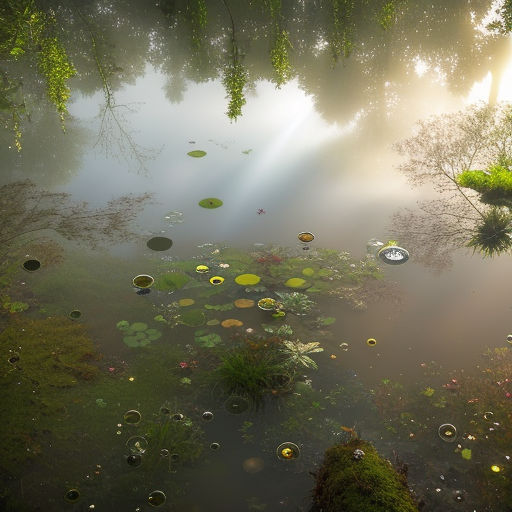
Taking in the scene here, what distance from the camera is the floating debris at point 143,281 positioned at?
6.00m

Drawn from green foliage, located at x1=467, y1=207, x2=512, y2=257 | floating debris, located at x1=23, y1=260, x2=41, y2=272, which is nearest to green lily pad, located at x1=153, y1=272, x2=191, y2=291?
floating debris, located at x1=23, y1=260, x2=41, y2=272

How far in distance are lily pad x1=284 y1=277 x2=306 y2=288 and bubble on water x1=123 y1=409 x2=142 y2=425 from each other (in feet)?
9.05

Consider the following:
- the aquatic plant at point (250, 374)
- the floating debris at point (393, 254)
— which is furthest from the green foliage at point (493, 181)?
the aquatic plant at point (250, 374)

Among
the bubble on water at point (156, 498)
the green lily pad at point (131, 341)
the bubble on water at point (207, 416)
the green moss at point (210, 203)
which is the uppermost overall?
the green moss at point (210, 203)

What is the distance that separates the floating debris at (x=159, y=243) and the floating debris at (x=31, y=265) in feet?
5.51

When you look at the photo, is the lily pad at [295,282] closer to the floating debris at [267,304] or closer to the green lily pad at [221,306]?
the floating debris at [267,304]

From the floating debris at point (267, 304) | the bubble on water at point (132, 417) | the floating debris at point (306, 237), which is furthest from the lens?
the floating debris at point (306, 237)

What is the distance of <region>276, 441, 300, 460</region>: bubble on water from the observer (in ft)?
12.2

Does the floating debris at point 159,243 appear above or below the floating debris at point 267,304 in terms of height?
above

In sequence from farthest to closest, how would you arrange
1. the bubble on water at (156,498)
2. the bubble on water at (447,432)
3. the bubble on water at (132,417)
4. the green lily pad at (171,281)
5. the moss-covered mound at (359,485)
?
1. the green lily pad at (171,281)
2. the bubble on water at (132,417)
3. the bubble on water at (447,432)
4. the bubble on water at (156,498)
5. the moss-covered mound at (359,485)

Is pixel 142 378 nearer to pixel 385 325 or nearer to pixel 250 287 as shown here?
pixel 250 287

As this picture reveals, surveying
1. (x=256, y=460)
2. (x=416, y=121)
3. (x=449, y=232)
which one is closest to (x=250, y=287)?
(x=256, y=460)

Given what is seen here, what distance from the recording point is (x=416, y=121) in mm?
11383

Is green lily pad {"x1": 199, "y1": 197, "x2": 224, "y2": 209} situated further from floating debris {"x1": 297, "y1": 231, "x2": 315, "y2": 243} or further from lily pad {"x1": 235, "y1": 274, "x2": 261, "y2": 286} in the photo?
lily pad {"x1": 235, "y1": 274, "x2": 261, "y2": 286}
